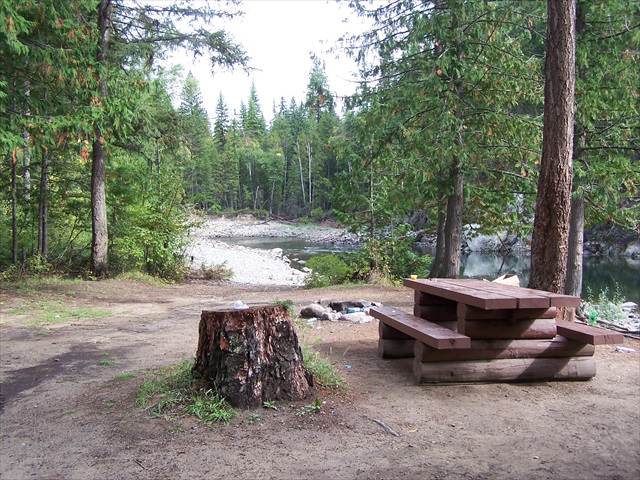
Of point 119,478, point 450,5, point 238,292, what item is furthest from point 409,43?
point 119,478

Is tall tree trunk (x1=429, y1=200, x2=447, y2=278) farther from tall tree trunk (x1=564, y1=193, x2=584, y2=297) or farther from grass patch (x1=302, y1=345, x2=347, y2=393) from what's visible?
grass patch (x1=302, y1=345, x2=347, y2=393)

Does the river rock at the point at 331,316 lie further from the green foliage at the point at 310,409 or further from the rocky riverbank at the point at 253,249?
the rocky riverbank at the point at 253,249

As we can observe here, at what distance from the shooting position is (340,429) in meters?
3.52

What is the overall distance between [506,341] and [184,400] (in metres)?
2.83

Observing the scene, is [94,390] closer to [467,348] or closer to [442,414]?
[442,414]

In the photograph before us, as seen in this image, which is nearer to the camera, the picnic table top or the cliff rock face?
the picnic table top

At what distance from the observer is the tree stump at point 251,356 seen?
3.71 m

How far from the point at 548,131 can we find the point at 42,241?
12293 millimetres

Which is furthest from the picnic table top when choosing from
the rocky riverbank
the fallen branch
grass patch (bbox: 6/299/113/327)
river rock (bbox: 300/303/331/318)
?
the rocky riverbank

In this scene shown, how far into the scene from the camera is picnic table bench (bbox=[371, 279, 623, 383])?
4293 mm

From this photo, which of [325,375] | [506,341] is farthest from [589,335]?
[325,375]

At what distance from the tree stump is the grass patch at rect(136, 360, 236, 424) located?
0.28 ft

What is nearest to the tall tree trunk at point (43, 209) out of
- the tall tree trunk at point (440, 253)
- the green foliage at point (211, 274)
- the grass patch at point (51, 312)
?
the grass patch at point (51, 312)

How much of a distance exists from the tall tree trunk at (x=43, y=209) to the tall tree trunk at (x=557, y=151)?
11677mm
